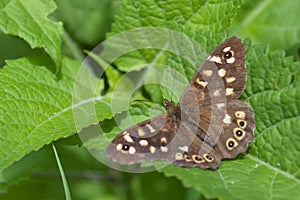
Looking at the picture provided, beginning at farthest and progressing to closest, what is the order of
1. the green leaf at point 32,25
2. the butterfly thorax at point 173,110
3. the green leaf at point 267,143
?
the green leaf at point 32,25 → the butterfly thorax at point 173,110 → the green leaf at point 267,143

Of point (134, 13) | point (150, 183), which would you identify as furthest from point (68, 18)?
point (150, 183)

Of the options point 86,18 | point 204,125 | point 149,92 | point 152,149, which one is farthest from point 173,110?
point 86,18

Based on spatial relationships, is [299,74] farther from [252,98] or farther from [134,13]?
[134,13]

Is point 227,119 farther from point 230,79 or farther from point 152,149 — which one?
point 152,149

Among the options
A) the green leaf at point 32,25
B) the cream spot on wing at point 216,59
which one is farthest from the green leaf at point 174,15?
the green leaf at point 32,25

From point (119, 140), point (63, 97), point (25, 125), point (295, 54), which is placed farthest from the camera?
point (295, 54)

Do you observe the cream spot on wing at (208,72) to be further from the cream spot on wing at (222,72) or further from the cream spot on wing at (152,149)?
the cream spot on wing at (152,149)

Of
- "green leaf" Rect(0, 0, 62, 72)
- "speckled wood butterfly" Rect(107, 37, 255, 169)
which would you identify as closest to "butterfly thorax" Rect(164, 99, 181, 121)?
"speckled wood butterfly" Rect(107, 37, 255, 169)
